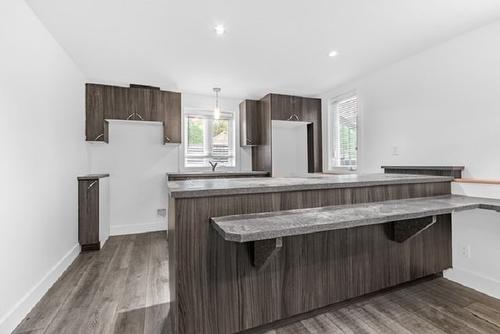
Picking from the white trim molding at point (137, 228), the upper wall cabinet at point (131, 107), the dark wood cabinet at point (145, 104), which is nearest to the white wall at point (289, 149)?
the upper wall cabinet at point (131, 107)

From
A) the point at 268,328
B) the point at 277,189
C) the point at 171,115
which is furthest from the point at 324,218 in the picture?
the point at 171,115

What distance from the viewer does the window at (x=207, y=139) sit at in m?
4.61

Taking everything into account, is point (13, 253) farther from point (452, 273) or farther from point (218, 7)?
point (452, 273)

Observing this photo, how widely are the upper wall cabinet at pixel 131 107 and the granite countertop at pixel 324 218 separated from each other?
10.0 feet

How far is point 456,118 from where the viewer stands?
2.57 meters

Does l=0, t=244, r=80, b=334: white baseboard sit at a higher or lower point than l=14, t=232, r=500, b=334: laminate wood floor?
higher

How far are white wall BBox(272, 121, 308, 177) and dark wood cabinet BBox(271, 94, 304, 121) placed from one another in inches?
10.0

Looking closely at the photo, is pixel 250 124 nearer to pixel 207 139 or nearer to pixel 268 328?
pixel 207 139

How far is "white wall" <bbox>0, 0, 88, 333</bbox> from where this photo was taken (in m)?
1.69

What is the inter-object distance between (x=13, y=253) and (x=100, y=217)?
1612 millimetres

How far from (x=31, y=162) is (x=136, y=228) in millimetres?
2441

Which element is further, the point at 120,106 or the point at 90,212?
the point at 120,106


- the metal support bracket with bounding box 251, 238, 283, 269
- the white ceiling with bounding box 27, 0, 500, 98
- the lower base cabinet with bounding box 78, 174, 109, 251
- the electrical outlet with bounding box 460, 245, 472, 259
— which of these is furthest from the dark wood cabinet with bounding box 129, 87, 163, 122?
the electrical outlet with bounding box 460, 245, 472, 259

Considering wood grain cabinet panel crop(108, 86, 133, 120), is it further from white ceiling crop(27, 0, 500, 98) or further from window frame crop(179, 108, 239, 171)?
window frame crop(179, 108, 239, 171)
